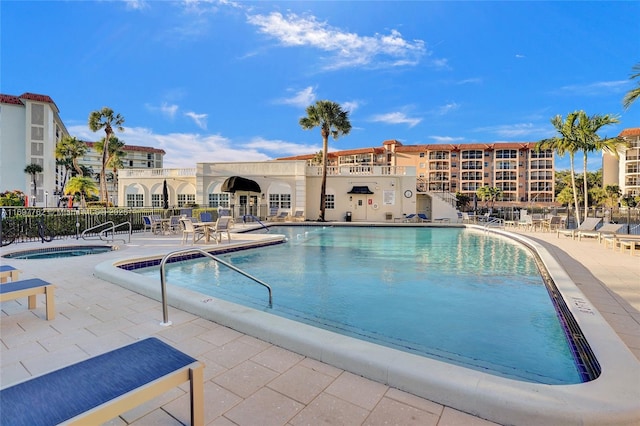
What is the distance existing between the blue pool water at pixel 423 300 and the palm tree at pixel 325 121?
14.4 m

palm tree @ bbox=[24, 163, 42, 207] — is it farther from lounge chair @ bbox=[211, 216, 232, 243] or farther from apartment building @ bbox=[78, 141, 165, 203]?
lounge chair @ bbox=[211, 216, 232, 243]

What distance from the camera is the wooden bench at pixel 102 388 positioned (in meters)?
1.40

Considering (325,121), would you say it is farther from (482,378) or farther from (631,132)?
(631,132)

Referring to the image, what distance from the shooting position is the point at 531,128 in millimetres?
55781

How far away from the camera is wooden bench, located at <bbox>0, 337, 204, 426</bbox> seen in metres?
1.40

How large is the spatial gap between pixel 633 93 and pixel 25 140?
194 feet

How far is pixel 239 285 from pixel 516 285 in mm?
5367

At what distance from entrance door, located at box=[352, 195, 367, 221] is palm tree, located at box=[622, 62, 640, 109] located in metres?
16.9

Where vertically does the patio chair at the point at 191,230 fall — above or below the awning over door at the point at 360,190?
below

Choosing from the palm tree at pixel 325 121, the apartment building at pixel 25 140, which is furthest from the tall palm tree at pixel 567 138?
the apartment building at pixel 25 140

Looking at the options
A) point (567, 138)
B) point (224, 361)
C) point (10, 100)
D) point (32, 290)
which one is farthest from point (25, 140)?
point (567, 138)

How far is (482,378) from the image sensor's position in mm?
2178

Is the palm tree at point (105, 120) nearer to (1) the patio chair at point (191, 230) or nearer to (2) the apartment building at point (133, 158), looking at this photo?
(1) the patio chair at point (191, 230)

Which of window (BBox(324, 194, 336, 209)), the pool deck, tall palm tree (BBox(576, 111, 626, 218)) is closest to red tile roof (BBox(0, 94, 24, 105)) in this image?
window (BBox(324, 194, 336, 209))
